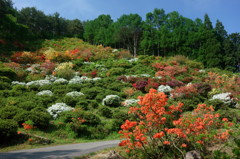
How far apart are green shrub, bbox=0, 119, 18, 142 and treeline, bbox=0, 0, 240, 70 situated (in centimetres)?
3057

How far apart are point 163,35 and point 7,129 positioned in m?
37.3

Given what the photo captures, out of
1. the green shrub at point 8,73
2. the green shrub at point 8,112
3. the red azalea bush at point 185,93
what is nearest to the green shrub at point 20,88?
the green shrub at point 8,73

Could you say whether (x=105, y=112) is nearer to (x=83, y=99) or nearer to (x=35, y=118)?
(x=83, y=99)

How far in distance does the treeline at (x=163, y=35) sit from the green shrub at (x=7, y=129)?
30.6 m

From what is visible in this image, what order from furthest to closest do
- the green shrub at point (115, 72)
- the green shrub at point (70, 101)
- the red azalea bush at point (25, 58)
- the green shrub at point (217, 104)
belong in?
the red azalea bush at point (25, 58)
the green shrub at point (115, 72)
the green shrub at point (70, 101)
the green shrub at point (217, 104)

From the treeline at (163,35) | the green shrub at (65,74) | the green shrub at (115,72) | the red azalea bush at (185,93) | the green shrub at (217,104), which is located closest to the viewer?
the green shrub at (217,104)

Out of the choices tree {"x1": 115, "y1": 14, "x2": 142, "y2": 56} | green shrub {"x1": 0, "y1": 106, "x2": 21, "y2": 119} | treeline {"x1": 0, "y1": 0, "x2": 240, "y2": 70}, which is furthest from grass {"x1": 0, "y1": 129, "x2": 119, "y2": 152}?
tree {"x1": 115, "y1": 14, "x2": 142, "y2": 56}

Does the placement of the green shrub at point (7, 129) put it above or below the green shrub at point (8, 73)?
Result: below

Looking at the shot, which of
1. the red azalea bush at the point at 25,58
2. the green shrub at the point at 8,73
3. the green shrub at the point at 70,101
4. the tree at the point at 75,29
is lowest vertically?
the green shrub at the point at 70,101

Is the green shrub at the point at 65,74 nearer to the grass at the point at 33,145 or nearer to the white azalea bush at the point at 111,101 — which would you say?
the white azalea bush at the point at 111,101

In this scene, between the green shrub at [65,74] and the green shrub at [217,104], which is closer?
the green shrub at [217,104]

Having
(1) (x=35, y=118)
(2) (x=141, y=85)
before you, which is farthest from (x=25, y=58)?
(1) (x=35, y=118)

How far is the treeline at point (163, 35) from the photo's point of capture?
36.6 metres

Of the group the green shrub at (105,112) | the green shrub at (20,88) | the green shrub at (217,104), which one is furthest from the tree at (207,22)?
the green shrub at (20,88)
